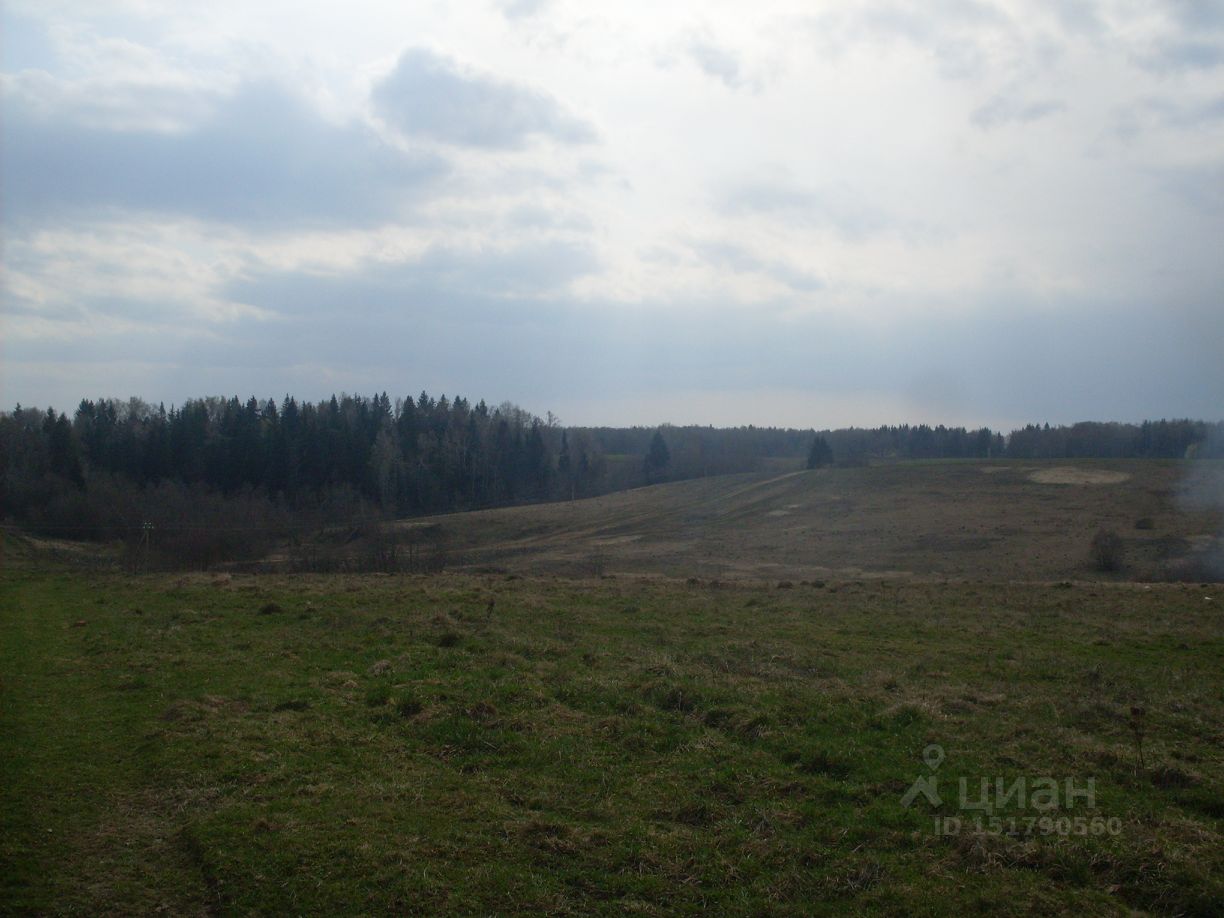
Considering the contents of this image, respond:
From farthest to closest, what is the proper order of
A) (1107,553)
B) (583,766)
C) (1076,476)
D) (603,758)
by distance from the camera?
(1076,476) < (1107,553) < (603,758) < (583,766)

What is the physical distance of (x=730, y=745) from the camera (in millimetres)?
9172

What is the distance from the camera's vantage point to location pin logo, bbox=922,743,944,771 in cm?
836

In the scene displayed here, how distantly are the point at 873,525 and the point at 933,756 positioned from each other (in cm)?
5072

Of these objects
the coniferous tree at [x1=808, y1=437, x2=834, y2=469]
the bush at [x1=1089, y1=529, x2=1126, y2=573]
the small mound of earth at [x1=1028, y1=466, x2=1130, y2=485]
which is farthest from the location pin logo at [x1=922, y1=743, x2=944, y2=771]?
the coniferous tree at [x1=808, y1=437, x2=834, y2=469]

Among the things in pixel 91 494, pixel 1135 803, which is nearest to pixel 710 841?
pixel 1135 803

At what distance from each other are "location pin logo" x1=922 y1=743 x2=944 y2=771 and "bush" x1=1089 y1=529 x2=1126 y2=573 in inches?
1516

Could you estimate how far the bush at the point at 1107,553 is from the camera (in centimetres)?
4069

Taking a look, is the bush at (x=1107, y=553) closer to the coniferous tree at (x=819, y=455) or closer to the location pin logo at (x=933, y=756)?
the location pin logo at (x=933, y=756)

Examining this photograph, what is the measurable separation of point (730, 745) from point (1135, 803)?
398 cm

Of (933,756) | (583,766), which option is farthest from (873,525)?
(583,766)

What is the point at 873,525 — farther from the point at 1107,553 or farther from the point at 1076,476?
the point at 1076,476

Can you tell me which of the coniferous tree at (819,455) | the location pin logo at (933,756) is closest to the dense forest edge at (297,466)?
the coniferous tree at (819,455)

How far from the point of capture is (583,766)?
8586mm

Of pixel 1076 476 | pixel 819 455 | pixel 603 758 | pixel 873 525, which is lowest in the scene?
pixel 873 525
